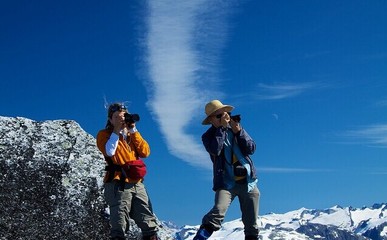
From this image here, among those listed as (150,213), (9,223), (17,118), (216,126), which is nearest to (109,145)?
(150,213)

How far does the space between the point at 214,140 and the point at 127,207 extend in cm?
196

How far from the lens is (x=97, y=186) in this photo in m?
10.8

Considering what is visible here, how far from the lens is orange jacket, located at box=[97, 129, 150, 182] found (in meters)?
9.12

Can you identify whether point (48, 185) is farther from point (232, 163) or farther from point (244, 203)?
point (244, 203)

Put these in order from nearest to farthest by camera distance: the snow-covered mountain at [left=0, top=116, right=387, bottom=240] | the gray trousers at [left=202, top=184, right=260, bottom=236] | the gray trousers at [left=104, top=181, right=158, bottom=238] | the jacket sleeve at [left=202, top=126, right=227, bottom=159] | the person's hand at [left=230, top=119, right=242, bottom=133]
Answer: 1. the gray trousers at [left=104, top=181, right=158, bottom=238]
2. the gray trousers at [left=202, top=184, right=260, bottom=236]
3. the jacket sleeve at [left=202, top=126, right=227, bottom=159]
4. the person's hand at [left=230, top=119, right=242, bottom=133]
5. the snow-covered mountain at [left=0, top=116, right=387, bottom=240]

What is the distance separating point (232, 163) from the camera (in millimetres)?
9594

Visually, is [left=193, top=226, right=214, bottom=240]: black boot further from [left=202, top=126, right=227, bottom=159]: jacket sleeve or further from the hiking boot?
[left=202, top=126, right=227, bottom=159]: jacket sleeve

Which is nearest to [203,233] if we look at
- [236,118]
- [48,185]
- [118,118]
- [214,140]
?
[214,140]

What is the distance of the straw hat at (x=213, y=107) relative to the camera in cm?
970

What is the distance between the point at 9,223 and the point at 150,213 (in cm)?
283

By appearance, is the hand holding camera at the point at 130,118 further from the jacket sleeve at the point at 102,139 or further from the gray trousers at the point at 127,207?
the gray trousers at the point at 127,207

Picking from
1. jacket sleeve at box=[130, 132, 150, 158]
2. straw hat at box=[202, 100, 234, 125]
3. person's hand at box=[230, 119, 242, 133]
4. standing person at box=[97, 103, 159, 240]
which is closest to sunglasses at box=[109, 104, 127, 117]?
standing person at box=[97, 103, 159, 240]

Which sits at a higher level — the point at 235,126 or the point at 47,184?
the point at 235,126

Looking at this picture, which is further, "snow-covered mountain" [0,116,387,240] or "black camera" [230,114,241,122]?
"snow-covered mountain" [0,116,387,240]
